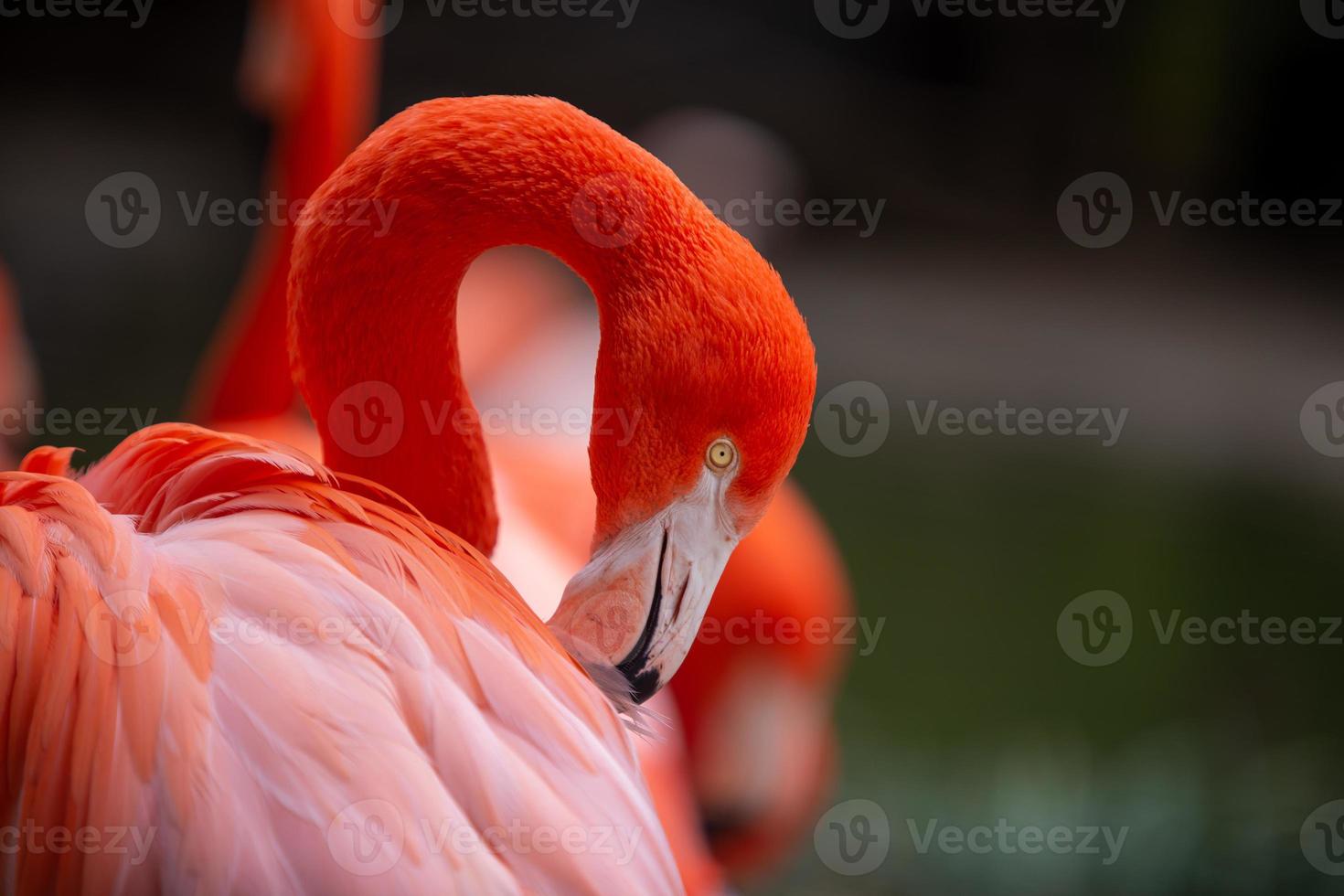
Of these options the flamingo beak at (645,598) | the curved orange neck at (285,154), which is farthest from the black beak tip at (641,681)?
the curved orange neck at (285,154)

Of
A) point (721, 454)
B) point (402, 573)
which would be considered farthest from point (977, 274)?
point (402, 573)

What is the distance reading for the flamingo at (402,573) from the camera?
0.63 m

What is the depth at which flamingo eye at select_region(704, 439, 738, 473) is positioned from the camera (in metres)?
0.85

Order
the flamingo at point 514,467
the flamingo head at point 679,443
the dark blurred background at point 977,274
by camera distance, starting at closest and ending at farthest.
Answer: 1. the flamingo head at point 679,443
2. the flamingo at point 514,467
3. the dark blurred background at point 977,274

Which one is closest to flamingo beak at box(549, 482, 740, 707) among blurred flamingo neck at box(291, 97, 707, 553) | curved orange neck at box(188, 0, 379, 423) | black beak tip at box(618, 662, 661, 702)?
black beak tip at box(618, 662, 661, 702)

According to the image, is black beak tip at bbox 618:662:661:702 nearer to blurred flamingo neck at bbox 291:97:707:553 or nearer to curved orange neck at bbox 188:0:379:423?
blurred flamingo neck at bbox 291:97:707:553

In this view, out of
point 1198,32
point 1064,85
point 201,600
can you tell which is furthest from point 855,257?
point 201,600

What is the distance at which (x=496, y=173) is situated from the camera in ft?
2.85

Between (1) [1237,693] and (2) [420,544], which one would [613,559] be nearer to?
(2) [420,544]

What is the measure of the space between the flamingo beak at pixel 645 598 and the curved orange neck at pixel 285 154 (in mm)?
641

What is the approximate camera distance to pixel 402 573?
2.45ft

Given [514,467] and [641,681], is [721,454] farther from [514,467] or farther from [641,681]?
[514,467]

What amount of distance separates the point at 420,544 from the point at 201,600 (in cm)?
15

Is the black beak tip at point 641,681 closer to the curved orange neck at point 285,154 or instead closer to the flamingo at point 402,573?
the flamingo at point 402,573
